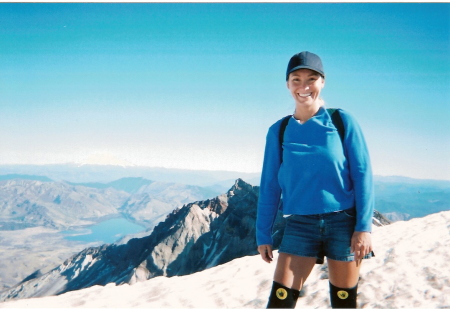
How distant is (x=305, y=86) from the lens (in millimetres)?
3342

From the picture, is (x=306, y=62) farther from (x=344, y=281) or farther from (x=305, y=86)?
(x=344, y=281)

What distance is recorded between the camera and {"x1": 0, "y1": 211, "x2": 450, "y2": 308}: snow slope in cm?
548

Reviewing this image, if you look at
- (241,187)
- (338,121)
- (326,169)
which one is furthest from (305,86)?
(241,187)

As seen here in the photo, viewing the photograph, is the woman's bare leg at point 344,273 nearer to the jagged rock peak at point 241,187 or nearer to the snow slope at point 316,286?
the snow slope at point 316,286

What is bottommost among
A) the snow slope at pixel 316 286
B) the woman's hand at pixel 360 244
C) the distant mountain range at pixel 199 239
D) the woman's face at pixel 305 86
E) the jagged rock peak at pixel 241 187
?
the distant mountain range at pixel 199 239

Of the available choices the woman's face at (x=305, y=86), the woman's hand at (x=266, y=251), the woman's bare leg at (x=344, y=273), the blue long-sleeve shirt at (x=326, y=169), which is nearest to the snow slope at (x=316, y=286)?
the woman's bare leg at (x=344, y=273)

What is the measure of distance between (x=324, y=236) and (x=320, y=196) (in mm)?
444

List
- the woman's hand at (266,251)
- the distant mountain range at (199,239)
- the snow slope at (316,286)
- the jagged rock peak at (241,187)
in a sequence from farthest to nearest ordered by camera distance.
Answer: the jagged rock peak at (241,187) → the distant mountain range at (199,239) → the snow slope at (316,286) → the woman's hand at (266,251)

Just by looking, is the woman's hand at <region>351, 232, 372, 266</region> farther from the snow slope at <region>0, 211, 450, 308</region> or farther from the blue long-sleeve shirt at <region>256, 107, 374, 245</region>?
the snow slope at <region>0, 211, 450, 308</region>

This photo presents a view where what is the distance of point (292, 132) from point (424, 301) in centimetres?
398

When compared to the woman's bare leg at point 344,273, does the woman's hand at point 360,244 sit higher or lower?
higher

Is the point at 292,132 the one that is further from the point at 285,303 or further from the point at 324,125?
the point at 285,303

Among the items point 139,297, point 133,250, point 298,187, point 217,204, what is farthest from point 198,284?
point 133,250

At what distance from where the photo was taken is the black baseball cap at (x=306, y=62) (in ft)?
10.7
